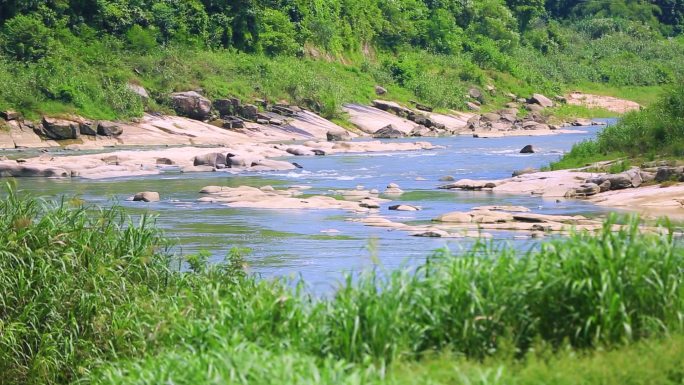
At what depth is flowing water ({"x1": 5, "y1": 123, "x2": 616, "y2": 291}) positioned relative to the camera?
1880 cm

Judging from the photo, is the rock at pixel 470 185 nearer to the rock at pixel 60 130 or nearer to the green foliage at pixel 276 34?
the rock at pixel 60 130

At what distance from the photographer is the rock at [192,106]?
53.2 m

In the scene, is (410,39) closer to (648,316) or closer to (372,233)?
(372,233)

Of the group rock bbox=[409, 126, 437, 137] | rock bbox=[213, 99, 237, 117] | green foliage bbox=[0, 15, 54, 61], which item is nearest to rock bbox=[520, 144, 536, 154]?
rock bbox=[409, 126, 437, 137]

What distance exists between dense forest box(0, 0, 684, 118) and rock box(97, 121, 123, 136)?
2254mm

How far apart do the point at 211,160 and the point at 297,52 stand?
31727mm

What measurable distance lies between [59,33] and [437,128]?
67.0ft

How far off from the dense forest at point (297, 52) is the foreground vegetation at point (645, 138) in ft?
11.5

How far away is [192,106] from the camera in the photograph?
5331 centimetres

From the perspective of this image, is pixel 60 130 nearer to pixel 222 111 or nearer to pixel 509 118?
pixel 222 111

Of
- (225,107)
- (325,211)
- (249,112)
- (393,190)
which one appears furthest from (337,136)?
(325,211)

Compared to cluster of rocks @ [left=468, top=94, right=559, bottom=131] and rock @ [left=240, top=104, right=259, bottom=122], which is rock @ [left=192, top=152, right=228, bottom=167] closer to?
rock @ [left=240, top=104, right=259, bottom=122]

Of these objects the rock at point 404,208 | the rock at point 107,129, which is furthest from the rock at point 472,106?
the rock at point 404,208

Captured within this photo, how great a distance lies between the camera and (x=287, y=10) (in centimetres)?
6969
